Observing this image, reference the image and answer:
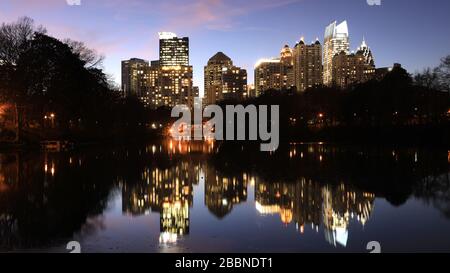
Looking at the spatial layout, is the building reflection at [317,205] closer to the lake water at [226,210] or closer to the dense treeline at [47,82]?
the lake water at [226,210]

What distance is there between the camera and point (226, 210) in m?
18.2

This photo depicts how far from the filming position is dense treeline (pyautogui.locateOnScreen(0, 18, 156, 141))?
5922 cm

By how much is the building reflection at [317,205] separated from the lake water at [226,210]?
4 centimetres

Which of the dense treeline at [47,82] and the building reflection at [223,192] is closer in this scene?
the building reflection at [223,192]

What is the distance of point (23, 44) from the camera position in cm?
6062

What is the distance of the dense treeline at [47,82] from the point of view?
59.2 m

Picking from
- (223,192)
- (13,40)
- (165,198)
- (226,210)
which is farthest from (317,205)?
(13,40)

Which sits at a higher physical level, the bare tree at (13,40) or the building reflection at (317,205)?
the bare tree at (13,40)

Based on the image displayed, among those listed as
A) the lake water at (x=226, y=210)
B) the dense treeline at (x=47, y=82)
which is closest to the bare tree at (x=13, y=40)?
the dense treeline at (x=47, y=82)

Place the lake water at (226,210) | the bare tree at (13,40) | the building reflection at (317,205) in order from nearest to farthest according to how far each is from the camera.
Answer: the lake water at (226,210), the building reflection at (317,205), the bare tree at (13,40)

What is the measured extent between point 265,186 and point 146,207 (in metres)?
7.07

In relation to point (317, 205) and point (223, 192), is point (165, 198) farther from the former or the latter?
point (317, 205)

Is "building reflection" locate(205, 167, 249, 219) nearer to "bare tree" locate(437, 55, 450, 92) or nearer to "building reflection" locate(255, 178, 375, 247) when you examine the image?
"building reflection" locate(255, 178, 375, 247)
